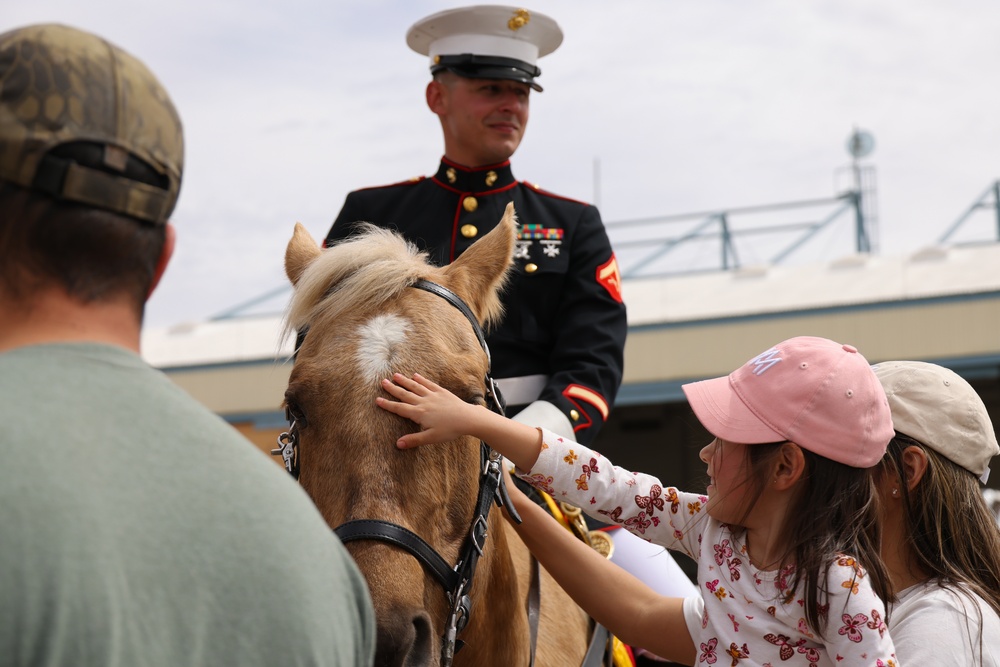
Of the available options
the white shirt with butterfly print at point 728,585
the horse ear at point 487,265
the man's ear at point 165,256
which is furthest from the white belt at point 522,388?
the man's ear at point 165,256

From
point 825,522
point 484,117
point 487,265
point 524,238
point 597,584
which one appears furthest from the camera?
point 484,117

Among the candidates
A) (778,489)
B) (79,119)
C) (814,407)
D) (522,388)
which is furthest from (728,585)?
(79,119)

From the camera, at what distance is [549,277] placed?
369cm

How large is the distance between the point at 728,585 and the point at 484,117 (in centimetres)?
196

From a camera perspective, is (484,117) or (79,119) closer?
(79,119)

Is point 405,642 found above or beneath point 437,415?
beneath

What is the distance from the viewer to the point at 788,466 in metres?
2.45

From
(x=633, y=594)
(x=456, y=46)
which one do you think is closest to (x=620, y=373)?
(x=633, y=594)

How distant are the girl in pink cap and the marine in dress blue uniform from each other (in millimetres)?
760

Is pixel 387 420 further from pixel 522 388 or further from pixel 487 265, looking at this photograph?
pixel 522 388

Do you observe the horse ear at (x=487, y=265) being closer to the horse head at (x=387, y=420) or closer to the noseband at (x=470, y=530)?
the horse head at (x=387, y=420)

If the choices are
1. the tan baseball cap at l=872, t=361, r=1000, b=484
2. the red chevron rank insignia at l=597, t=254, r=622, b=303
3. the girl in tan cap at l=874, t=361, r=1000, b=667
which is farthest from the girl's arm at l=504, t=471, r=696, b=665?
the red chevron rank insignia at l=597, t=254, r=622, b=303

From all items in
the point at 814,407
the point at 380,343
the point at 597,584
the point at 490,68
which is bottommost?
the point at 597,584

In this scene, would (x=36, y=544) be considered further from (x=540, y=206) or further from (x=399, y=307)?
(x=540, y=206)
